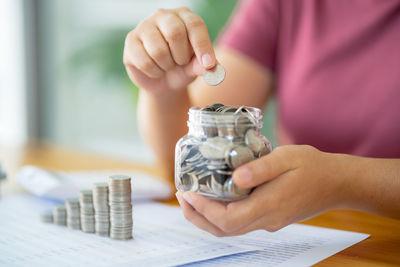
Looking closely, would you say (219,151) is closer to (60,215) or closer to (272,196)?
(272,196)

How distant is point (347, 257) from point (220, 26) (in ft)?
6.84

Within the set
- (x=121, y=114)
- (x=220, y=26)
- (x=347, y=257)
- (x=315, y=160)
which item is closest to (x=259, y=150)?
(x=315, y=160)

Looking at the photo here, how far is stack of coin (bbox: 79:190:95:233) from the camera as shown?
70 cm

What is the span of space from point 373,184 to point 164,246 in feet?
1.01

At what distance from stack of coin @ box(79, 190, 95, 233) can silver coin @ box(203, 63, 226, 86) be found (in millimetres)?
257

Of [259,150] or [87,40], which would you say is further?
[87,40]

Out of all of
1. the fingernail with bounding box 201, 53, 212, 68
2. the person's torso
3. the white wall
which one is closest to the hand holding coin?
the fingernail with bounding box 201, 53, 212, 68

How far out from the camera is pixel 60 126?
3.62m

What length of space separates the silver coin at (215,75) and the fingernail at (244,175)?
0.18 metres

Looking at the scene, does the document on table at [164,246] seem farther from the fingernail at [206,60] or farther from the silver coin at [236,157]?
the fingernail at [206,60]

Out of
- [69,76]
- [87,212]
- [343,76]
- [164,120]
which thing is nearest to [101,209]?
[87,212]

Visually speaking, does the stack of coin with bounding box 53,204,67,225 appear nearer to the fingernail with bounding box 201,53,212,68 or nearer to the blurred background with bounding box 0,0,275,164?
the fingernail with bounding box 201,53,212,68

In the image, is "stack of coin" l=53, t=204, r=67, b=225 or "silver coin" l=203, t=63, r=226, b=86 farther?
"stack of coin" l=53, t=204, r=67, b=225

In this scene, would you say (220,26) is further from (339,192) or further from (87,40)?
(339,192)
